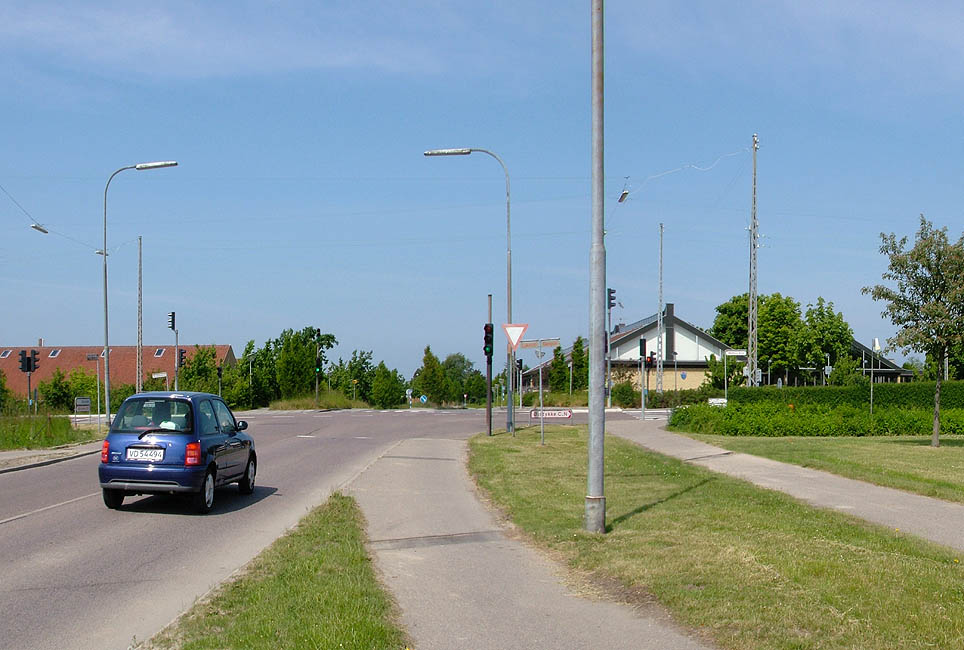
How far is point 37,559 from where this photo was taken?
9180 mm

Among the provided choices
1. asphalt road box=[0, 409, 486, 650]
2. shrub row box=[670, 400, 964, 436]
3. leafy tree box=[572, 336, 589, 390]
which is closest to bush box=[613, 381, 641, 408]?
leafy tree box=[572, 336, 589, 390]

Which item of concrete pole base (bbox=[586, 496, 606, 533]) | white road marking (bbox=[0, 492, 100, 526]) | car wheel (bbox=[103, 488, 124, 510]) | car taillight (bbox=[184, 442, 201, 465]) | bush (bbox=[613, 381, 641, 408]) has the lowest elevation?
bush (bbox=[613, 381, 641, 408])

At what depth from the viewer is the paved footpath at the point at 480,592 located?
616 cm

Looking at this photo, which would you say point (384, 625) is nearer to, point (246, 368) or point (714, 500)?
point (714, 500)

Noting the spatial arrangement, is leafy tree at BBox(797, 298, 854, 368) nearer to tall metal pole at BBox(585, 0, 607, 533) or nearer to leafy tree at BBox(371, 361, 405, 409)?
leafy tree at BBox(371, 361, 405, 409)

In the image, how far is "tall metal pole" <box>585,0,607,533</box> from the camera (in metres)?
10.2

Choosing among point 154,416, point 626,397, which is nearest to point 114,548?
point 154,416

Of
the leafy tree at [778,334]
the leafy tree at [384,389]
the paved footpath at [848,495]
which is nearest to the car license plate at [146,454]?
the paved footpath at [848,495]

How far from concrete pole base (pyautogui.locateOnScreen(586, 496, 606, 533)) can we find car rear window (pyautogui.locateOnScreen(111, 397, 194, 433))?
5.86 metres

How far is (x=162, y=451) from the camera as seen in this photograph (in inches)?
489

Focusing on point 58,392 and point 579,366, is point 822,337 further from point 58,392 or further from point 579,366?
point 58,392

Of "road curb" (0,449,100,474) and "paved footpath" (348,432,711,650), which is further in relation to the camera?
"road curb" (0,449,100,474)

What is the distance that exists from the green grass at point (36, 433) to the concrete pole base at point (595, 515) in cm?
2060

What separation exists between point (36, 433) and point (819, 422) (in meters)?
24.7
